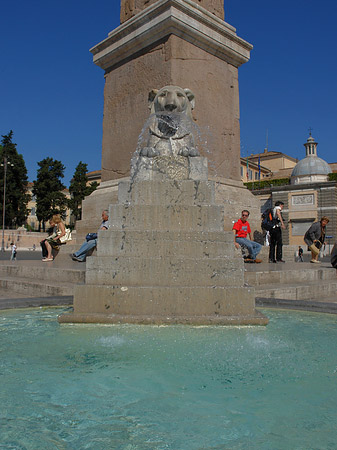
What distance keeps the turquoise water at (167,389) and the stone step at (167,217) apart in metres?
1.37

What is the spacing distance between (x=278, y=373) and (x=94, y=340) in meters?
1.37

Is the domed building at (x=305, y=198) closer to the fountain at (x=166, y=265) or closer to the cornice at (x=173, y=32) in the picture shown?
the cornice at (x=173, y=32)

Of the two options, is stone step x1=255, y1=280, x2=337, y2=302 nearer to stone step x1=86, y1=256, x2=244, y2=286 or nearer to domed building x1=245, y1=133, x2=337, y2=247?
stone step x1=86, y1=256, x2=244, y2=286

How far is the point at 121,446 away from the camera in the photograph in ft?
4.96

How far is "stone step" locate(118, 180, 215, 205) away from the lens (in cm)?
470

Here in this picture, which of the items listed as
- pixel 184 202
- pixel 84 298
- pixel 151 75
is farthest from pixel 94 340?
pixel 151 75

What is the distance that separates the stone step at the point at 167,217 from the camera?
173 inches

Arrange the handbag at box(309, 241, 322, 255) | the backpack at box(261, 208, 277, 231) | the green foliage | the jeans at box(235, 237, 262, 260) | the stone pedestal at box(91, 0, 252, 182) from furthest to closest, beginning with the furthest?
the green foliage → the handbag at box(309, 241, 322, 255) → the stone pedestal at box(91, 0, 252, 182) → the backpack at box(261, 208, 277, 231) → the jeans at box(235, 237, 262, 260)

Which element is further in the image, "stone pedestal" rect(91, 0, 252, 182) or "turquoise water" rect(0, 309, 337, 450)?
"stone pedestal" rect(91, 0, 252, 182)

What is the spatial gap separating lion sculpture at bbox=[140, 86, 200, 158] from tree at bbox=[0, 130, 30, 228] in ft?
167

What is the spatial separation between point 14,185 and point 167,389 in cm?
5690

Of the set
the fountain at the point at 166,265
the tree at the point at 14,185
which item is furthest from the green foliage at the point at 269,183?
the fountain at the point at 166,265

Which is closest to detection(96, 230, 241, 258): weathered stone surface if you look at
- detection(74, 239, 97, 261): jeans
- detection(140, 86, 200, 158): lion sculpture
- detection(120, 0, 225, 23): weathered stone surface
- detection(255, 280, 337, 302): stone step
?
detection(255, 280, 337, 302): stone step

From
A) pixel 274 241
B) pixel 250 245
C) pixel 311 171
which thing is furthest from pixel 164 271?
pixel 311 171
